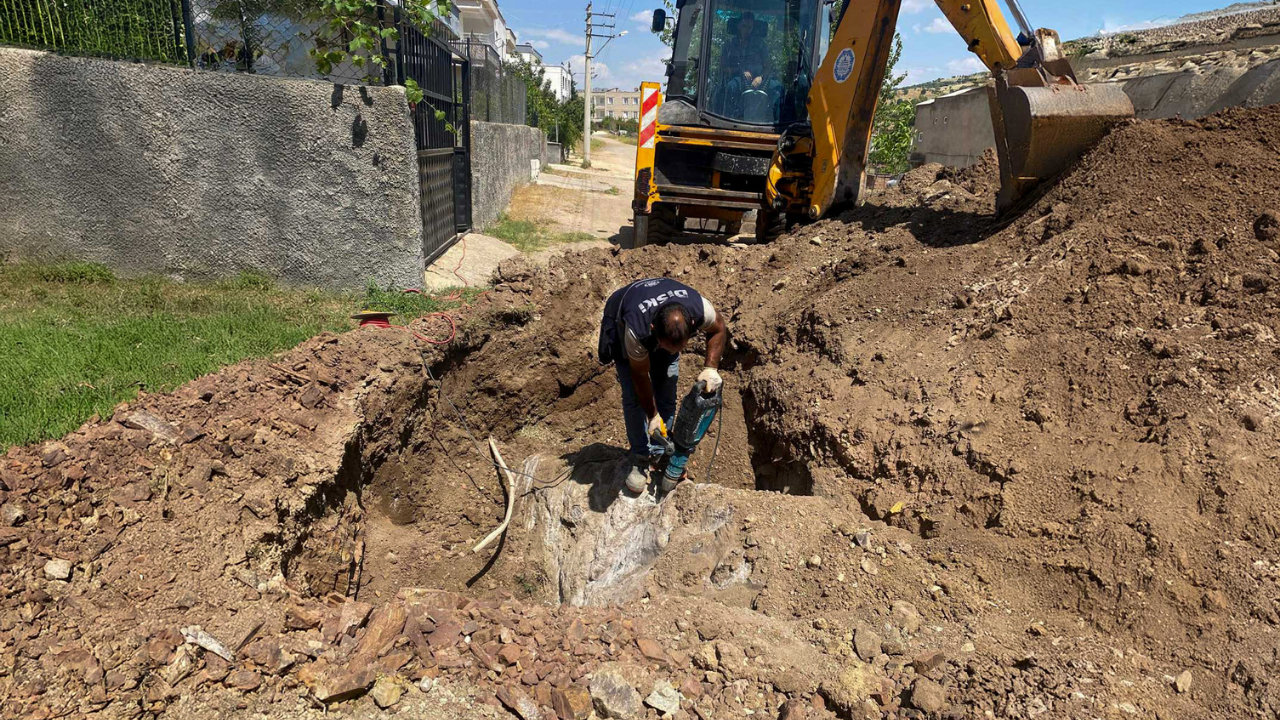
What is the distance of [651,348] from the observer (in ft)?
13.4

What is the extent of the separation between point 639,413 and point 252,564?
225 cm

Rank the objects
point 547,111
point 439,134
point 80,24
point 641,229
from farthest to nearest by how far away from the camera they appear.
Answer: point 547,111, point 439,134, point 641,229, point 80,24

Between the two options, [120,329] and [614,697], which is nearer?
[614,697]

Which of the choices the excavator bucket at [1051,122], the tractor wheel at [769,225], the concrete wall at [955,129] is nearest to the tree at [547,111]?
the concrete wall at [955,129]

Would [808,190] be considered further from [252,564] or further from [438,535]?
[252,564]

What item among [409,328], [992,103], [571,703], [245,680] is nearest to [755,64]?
[992,103]

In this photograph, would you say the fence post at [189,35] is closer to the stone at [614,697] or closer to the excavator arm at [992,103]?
the excavator arm at [992,103]

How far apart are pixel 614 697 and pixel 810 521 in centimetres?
137

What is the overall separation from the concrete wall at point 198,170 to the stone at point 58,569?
13.2ft

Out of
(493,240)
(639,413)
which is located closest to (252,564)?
(639,413)

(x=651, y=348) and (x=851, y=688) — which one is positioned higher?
(x=651, y=348)

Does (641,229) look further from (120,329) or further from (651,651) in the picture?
(651,651)

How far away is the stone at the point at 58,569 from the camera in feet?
9.04

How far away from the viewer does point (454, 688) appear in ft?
9.10
